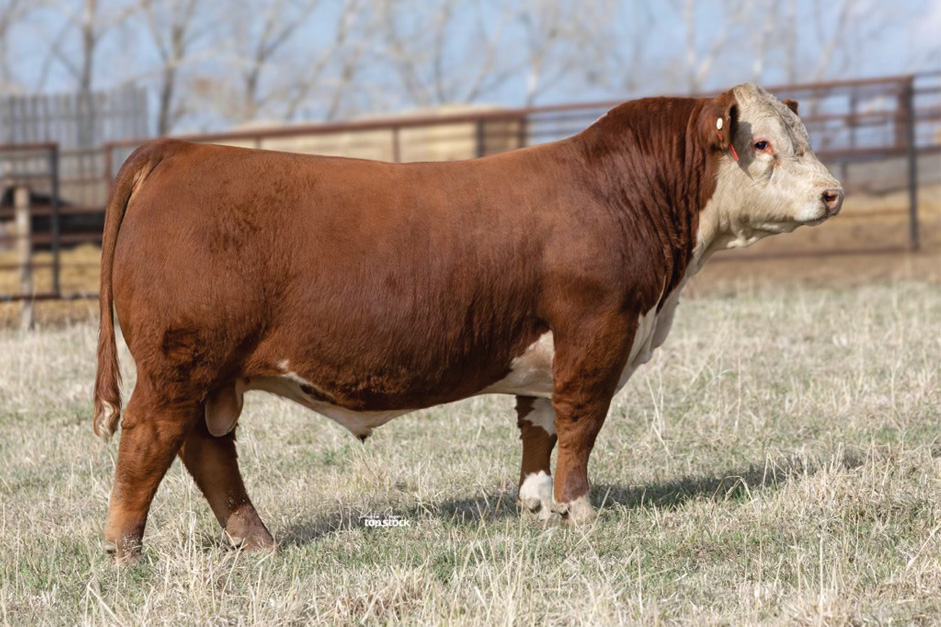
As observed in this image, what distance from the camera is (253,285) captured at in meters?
4.17

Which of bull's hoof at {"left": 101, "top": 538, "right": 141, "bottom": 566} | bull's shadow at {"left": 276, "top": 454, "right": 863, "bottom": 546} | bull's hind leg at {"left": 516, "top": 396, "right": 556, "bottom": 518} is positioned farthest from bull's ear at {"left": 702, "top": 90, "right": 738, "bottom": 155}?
bull's hoof at {"left": 101, "top": 538, "right": 141, "bottom": 566}

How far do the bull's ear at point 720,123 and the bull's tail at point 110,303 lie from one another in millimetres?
2104

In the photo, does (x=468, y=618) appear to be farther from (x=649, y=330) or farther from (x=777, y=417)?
(x=777, y=417)

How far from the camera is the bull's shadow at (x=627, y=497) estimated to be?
487 cm

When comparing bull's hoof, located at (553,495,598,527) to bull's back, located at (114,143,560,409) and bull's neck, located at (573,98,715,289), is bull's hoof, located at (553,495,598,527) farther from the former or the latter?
bull's neck, located at (573,98,715,289)

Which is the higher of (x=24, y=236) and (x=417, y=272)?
(x=417, y=272)

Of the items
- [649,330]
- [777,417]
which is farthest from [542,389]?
[777,417]

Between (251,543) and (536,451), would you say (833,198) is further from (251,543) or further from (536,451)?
(251,543)

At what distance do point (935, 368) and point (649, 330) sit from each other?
10.6 ft

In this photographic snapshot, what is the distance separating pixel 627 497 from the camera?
521cm

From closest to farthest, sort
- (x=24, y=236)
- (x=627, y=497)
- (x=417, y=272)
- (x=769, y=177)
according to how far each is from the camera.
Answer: (x=417, y=272) → (x=769, y=177) → (x=627, y=497) → (x=24, y=236)

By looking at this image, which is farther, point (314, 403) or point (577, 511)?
point (577, 511)

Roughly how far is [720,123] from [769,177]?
31cm

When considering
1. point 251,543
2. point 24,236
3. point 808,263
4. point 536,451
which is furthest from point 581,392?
point 808,263
